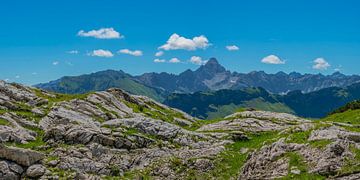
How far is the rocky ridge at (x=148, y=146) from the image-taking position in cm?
3994

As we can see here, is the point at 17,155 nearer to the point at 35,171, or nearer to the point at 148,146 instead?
the point at 35,171

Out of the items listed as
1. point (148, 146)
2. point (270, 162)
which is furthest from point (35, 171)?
point (270, 162)

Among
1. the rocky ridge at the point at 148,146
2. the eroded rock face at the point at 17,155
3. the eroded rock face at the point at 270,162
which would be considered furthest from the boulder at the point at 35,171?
the eroded rock face at the point at 270,162

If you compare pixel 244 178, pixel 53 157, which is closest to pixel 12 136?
pixel 53 157

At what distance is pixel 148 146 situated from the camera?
5088 centimetres

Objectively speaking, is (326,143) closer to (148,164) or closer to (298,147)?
(298,147)

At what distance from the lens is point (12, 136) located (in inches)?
1881

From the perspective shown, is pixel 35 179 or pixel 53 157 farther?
pixel 53 157

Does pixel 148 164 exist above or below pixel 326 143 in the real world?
below

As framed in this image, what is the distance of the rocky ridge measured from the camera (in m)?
39.9

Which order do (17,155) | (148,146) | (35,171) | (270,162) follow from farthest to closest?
(148,146)
(270,162)
(17,155)
(35,171)

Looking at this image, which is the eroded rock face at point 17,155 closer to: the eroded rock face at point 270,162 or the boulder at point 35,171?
the boulder at point 35,171

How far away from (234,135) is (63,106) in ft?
85.4

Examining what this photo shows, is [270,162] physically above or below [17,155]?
below
